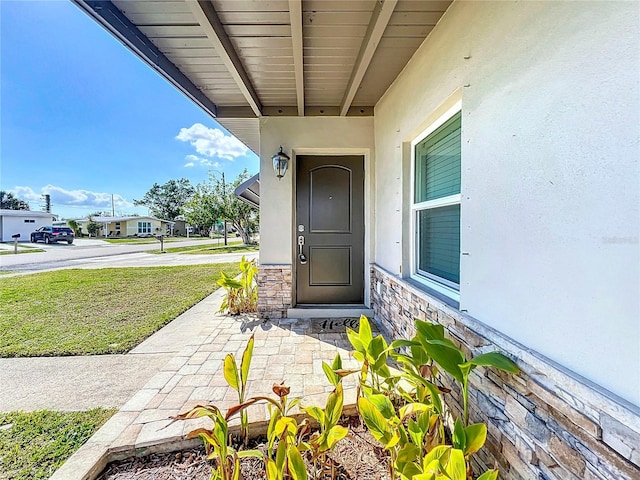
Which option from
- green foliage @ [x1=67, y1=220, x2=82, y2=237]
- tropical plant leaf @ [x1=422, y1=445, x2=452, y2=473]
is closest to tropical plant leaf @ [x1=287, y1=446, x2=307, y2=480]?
tropical plant leaf @ [x1=422, y1=445, x2=452, y2=473]

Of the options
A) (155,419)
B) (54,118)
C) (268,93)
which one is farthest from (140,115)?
(155,419)

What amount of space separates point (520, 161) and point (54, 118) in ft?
154

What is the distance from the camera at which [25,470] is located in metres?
1.65

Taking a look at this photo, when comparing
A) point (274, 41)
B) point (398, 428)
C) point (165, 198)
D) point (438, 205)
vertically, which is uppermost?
point (165, 198)

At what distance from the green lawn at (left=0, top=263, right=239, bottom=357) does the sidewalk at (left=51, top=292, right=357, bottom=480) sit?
53 centimetres

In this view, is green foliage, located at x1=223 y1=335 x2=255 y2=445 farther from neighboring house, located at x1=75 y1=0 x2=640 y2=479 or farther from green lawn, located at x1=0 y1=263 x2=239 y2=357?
green lawn, located at x1=0 y1=263 x2=239 y2=357

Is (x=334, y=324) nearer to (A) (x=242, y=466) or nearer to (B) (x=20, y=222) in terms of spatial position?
(A) (x=242, y=466)

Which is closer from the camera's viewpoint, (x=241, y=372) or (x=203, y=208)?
(x=241, y=372)

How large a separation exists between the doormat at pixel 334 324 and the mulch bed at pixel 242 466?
6.33 ft

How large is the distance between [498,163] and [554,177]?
398 millimetres

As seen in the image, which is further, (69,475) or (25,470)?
(25,470)

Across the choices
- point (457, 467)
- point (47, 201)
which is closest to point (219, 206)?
point (457, 467)

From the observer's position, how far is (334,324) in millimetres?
3984

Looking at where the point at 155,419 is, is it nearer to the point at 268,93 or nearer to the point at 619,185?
the point at 619,185
